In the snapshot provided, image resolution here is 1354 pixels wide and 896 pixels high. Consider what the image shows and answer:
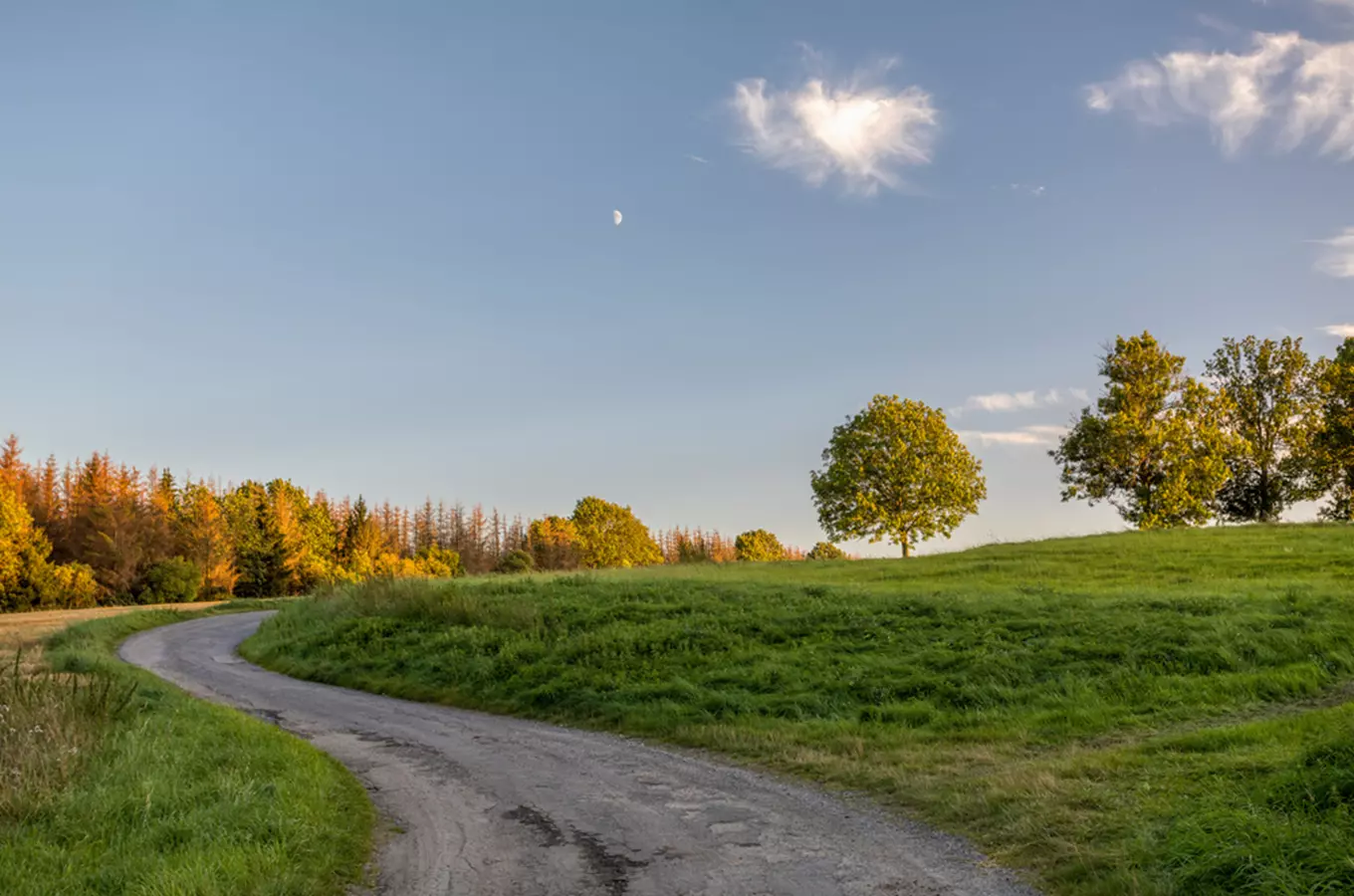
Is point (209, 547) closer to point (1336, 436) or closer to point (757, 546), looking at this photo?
point (1336, 436)

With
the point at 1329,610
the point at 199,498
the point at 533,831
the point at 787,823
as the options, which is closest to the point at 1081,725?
the point at 787,823

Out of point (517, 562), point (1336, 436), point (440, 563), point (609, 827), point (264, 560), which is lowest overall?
point (609, 827)

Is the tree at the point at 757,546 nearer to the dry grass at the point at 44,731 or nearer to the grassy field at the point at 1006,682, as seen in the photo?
the grassy field at the point at 1006,682

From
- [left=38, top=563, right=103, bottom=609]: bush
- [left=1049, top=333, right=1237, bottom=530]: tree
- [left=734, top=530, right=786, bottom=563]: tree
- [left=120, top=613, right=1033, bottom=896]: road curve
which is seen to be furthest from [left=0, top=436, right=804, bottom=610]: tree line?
[left=734, top=530, right=786, bottom=563]: tree

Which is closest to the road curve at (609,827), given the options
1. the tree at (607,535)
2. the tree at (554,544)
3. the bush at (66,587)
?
the bush at (66,587)

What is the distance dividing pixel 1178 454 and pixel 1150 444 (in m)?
1.70

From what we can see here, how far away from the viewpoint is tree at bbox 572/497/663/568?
427ft

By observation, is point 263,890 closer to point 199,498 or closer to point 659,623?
point 659,623

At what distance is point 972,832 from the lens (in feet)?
30.0

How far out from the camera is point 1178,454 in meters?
49.8

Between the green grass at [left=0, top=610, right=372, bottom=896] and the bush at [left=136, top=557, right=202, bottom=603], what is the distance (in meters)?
62.1

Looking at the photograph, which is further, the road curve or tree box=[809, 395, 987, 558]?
tree box=[809, 395, 987, 558]

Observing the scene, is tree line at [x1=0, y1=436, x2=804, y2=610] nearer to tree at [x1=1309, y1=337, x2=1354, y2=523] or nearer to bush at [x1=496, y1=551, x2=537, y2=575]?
bush at [x1=496, y1=551, x2=537, y2=575]

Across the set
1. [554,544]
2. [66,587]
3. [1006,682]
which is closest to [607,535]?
[554,544]
